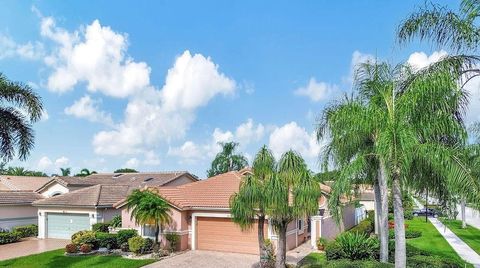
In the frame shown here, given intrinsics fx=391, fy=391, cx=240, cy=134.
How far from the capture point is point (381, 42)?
13.1 m

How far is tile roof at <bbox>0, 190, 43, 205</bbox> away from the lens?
30312 mm

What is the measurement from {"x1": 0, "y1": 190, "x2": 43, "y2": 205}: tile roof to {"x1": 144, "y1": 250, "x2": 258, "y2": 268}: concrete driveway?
682 inches

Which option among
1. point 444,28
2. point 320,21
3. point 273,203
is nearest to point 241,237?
point 273,203

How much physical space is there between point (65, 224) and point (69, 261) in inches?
395

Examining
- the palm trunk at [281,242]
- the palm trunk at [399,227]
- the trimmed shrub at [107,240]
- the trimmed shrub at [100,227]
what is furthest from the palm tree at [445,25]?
the trimmed shrub at [100,227]

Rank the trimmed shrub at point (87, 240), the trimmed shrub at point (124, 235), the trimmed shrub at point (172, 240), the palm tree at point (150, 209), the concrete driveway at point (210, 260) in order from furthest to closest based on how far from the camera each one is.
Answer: the trimmed shrub at point (87, 240) < the trimmed shrub at point (124, 235) < the trimmed shrub at point (172, 240) < the palm tree at point (150, 209) < the concrete driveway at point (210, 260)

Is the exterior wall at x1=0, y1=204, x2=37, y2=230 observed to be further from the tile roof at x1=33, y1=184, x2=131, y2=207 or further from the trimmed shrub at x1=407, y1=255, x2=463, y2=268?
the trimmed shrub at x1=407, y1=255, x2=463, y2=268

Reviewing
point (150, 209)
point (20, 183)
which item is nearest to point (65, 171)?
point (20, 183)

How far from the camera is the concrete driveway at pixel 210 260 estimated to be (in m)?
18.5

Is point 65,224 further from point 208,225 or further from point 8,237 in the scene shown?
point 208,225

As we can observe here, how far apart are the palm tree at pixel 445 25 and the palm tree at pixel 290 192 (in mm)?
5520

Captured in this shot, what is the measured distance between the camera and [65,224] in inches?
1130

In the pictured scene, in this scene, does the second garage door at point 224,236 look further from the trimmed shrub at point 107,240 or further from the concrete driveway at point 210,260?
the trimmed shrub at point 107,240

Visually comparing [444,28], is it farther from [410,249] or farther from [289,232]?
[289,232]
